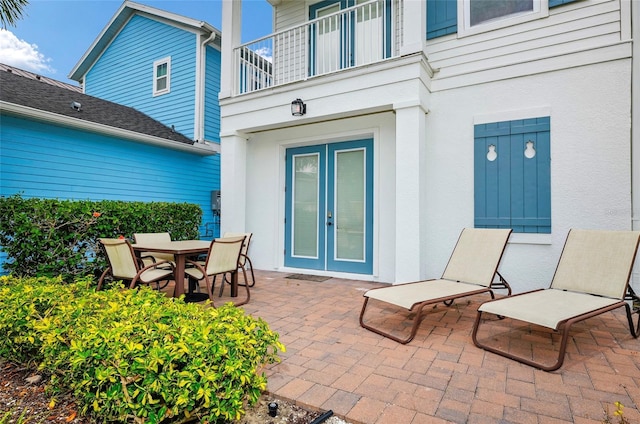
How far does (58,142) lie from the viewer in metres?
6.73

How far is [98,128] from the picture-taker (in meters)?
7.06

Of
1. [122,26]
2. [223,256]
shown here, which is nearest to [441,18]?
[223,256]

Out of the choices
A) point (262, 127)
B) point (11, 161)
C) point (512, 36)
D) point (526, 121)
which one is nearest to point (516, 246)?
point (526, 121)

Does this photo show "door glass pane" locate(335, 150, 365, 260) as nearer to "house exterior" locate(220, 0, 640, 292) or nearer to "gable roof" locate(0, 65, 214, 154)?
"house exterior" locate(220, 0, 640, 292)

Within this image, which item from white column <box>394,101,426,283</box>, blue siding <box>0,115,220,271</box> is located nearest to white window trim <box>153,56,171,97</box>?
blue siding <box>0,115,220,271</box>

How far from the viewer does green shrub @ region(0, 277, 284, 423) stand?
5.37 ft

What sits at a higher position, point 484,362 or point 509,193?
point 509,193

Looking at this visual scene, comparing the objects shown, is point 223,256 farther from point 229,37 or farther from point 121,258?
point 229,37

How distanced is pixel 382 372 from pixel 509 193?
11.5 ft

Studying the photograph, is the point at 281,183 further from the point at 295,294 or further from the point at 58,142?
the point at 58,142

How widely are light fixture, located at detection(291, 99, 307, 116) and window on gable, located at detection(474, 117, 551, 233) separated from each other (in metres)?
2.79

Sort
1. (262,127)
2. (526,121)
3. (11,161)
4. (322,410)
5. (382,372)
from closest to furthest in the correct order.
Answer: (322,410) → (382,372) → (526,121) → (11,161) → (262,127)

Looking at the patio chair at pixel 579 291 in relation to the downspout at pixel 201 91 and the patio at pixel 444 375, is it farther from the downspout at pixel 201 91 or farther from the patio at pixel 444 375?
the downspout at pixel 201 91

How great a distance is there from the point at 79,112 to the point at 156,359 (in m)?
8.10
